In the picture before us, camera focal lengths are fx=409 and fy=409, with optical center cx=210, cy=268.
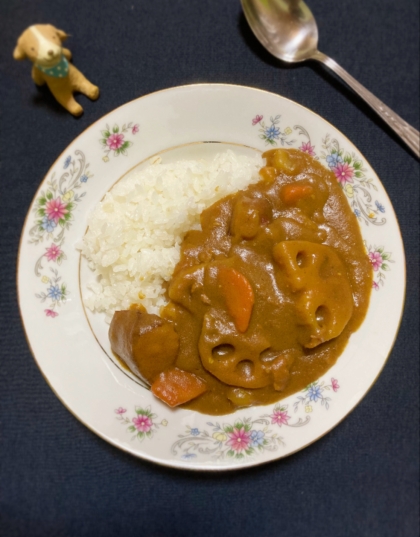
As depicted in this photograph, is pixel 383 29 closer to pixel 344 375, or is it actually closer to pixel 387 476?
pixel 344 375

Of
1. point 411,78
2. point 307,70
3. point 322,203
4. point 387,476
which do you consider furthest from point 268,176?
point 387,476

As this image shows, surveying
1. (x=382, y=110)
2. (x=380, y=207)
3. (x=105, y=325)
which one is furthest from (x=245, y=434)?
(x=382, y=110)

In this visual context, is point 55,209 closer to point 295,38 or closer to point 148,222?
point 148,222

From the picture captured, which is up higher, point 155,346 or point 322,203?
point 322,203

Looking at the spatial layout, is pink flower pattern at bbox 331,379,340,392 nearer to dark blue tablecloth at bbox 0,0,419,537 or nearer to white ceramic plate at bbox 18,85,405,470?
white ceramic plate at bbox 18,85,405,470

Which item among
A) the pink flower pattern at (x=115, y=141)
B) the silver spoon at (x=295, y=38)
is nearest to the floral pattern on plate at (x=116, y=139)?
the pink flower pattern at (x=115, y=141)

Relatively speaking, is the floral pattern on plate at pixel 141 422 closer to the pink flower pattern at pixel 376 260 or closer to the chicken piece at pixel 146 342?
the chicken piece at pixel 146 342

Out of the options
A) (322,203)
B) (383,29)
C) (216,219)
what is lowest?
(216,219)

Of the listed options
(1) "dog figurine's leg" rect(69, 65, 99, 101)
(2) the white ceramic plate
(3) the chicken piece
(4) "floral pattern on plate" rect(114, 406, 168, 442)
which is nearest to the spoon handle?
(2) the white ceramic plate
